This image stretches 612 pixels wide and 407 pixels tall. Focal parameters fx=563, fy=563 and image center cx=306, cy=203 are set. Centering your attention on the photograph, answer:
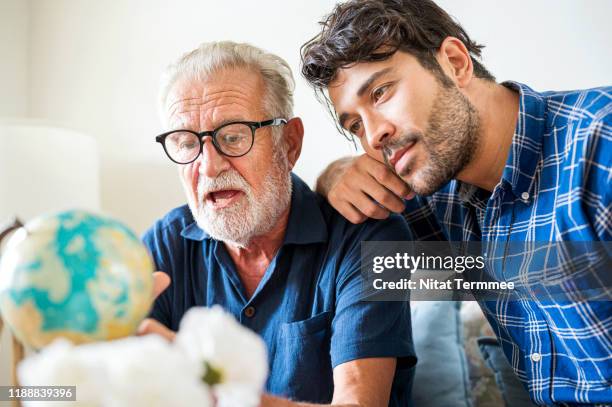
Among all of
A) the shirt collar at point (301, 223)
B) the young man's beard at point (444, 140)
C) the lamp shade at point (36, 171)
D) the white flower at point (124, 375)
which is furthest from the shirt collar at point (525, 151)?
the lamp shade at point (36, 171)

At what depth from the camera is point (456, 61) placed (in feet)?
4.46

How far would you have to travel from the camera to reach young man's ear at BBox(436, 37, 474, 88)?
1333mm

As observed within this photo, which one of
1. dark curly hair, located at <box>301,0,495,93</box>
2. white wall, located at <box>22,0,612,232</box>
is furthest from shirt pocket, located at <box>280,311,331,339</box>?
white wall, located at <box>22,0,612,232</box>

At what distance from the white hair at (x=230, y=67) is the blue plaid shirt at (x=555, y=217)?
538 mm

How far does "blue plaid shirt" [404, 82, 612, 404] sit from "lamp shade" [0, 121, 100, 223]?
139 cm

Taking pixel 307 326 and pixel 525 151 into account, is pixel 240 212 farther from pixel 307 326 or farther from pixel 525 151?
pixel 525 151

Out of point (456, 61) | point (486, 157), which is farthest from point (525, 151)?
point (456, 61)

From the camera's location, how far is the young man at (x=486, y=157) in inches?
44.1

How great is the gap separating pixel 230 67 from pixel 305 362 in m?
0.74

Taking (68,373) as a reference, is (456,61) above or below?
above

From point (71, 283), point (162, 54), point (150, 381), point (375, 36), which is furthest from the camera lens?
point (162, 54)

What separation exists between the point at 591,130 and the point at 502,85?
334 millimetres

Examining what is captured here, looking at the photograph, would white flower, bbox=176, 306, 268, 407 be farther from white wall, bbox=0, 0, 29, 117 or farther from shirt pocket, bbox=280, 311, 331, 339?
white wall, bbox=0, 0, 29, 117

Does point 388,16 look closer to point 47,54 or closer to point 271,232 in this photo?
point 271,232
